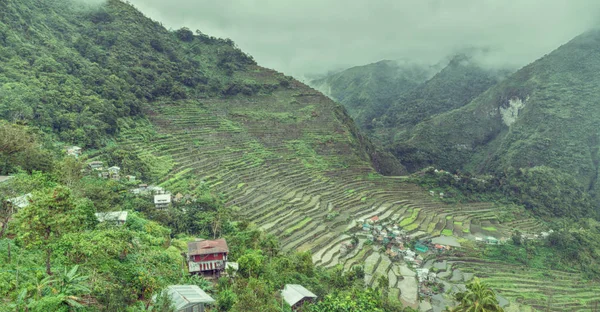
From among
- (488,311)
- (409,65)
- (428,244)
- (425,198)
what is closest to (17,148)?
(488,311)

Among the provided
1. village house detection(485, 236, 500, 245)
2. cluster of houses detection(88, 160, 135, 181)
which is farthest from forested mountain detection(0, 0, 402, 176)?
village house detection(485, 236, 500, 245)

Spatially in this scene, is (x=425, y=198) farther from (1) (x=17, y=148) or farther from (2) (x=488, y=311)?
(1) (x=17, y=148)

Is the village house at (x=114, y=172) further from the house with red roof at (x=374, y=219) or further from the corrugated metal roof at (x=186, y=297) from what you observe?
the house with red roof at (x=374, y=219)

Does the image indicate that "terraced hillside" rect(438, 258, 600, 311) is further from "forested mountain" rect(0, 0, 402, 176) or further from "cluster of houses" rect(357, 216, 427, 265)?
"forested mountain" rect(0, 0, 402, 176)

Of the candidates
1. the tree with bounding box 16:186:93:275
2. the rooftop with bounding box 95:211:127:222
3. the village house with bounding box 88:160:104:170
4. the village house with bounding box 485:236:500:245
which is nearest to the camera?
the tree with bounding box 16:186:93:275

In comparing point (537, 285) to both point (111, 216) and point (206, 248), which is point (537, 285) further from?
point (111, 216)

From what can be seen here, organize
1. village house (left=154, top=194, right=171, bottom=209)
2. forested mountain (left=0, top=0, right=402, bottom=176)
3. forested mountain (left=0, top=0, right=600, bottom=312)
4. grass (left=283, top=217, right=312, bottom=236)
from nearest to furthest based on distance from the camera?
forested mountain (left=0, top=0, right=600, bottom=312) → village house (left=154, top=194, right=171, bottom=209) → grass (left=283, top=217, right=312, bottom=236) → forested mountain (left=0, top=0, right=402, bottom=176)

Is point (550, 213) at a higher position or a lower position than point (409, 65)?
lower
